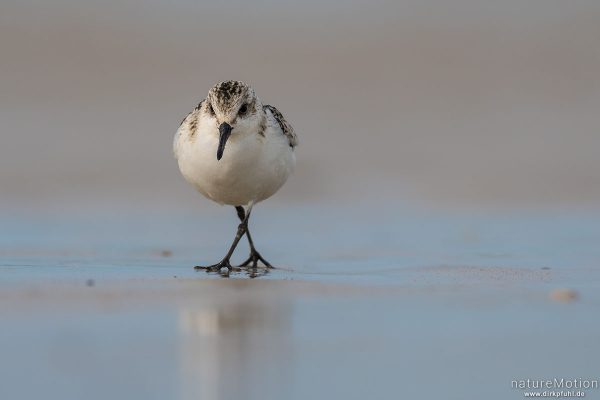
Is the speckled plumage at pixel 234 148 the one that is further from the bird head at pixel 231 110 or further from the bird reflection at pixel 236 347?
the bird reflection at pixel 236 347

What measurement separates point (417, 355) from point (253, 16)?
51.2 feet

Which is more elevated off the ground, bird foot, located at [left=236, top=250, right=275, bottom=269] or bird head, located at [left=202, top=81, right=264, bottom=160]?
bird head, located at [left=202, top=81, right=264, bottom=160]

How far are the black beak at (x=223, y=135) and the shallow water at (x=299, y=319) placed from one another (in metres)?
0.79

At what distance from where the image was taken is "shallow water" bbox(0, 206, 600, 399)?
443 cm

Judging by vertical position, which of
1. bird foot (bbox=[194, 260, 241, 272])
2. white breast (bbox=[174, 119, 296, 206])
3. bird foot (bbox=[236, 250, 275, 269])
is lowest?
bird foot (bbox=[194, 260, 241, 272])

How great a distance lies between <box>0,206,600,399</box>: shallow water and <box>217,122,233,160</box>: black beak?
788 mm

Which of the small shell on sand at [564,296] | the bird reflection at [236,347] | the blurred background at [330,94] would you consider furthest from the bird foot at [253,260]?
the blurred background at [330,94]

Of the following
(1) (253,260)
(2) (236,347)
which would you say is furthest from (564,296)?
(1) (253,260)

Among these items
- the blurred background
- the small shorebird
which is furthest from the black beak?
the blurred background

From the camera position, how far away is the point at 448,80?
1727 centimetres

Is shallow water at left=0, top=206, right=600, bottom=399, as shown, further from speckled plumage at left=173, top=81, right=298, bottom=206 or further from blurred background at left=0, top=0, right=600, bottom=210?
blurred background at left=0, top=0, right=600, bottom=210

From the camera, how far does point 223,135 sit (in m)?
7.54

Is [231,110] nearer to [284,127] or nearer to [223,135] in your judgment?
[223,135]

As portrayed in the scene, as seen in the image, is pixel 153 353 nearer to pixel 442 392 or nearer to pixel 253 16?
pixel 442 392
